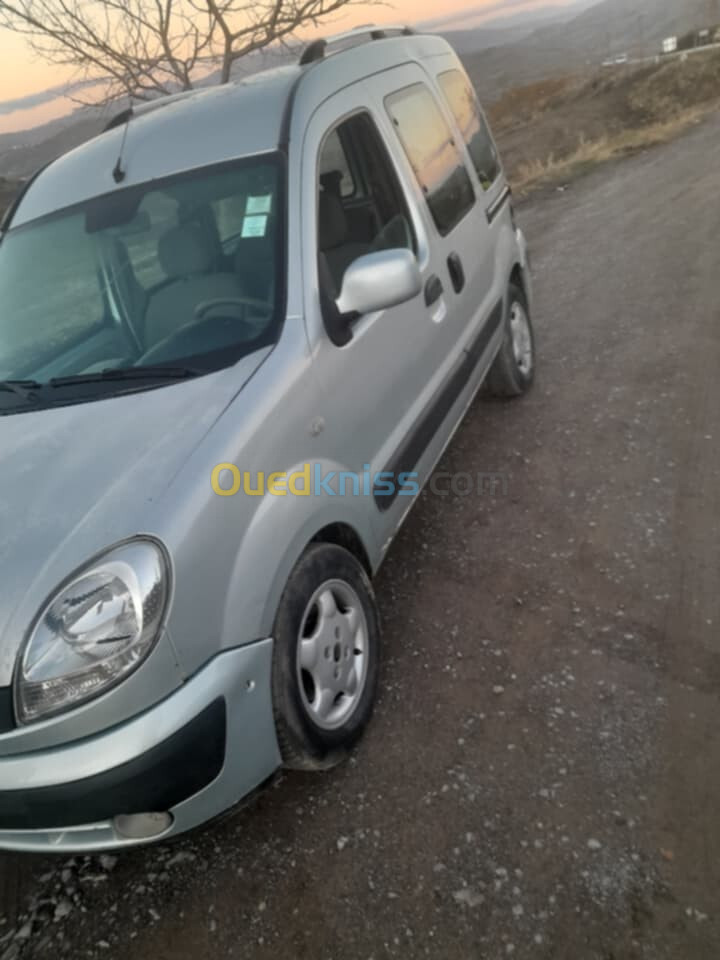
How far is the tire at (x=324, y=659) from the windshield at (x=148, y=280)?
72 cm

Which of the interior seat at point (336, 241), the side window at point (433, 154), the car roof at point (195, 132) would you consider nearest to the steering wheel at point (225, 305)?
the interior seat at point (336, 241)

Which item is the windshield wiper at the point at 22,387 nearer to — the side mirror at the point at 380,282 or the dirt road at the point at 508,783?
the side mirror at the point at 380,282

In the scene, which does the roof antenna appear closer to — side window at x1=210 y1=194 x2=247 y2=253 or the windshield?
the windshield

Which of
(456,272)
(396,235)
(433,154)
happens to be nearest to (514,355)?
(456,272)

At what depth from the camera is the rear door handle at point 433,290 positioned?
317 cm

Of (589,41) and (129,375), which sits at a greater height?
(129,375)

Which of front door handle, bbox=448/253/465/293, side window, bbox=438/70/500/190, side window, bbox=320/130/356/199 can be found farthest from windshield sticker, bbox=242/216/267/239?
side window, bbox=438/70/500/190

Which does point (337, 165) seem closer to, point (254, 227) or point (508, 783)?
point (254, 227)

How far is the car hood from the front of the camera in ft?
5.86

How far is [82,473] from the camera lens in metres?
2.04

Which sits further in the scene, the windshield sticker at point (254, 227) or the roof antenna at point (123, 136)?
the roof antenna at point (123, 136)

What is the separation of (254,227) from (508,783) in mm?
1939

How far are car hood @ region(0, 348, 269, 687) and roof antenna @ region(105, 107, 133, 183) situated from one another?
3.44 ft

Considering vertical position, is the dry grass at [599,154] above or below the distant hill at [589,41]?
above
